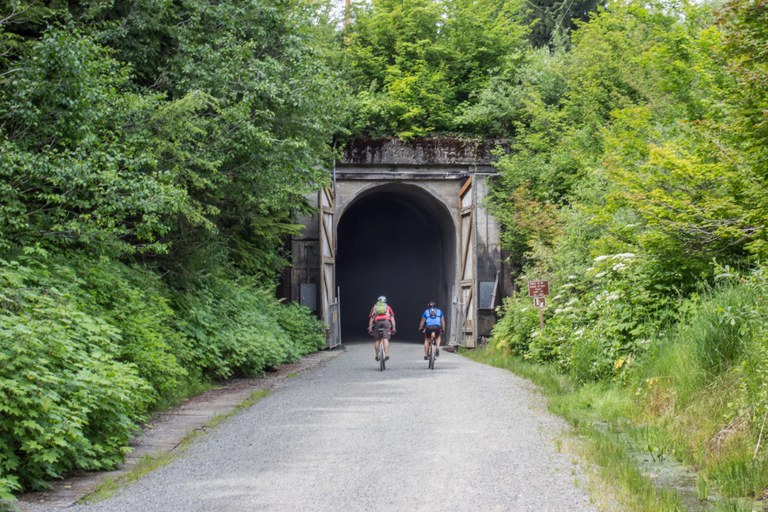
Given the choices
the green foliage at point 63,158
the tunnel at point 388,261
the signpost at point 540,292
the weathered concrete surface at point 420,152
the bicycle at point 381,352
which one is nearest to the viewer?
the green foliage at point 63,158

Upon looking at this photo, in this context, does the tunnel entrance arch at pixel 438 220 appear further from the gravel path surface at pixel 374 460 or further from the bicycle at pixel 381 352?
the gravel path surface at pixel 374 460

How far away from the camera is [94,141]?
355 inches

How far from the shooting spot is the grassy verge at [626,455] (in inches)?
209

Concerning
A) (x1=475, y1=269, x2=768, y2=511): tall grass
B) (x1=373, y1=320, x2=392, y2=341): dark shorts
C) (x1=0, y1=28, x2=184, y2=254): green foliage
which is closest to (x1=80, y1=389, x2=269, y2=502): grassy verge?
(x1=0, y1=28, x2=184, y2=254): green foliage

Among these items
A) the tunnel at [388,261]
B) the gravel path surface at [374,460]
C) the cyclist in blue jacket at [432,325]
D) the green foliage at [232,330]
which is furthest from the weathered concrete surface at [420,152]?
the gravel path surface at [374,460]

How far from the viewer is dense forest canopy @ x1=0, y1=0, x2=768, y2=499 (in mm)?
6777

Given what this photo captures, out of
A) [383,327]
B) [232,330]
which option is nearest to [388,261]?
[383,327]

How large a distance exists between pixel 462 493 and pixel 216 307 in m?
9.30

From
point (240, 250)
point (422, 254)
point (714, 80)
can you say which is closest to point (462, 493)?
point (714, 80)

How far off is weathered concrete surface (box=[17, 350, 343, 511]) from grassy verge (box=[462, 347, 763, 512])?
363 cm

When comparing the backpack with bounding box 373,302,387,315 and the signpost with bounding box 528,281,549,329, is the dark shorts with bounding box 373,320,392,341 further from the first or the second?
the signpost with bounding box 528,281,549,329

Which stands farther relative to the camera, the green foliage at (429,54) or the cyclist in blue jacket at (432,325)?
the green foliage at (429,54)

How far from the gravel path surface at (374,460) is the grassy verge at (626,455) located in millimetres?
231

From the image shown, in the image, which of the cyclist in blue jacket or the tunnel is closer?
the cyclist in blue jacket
